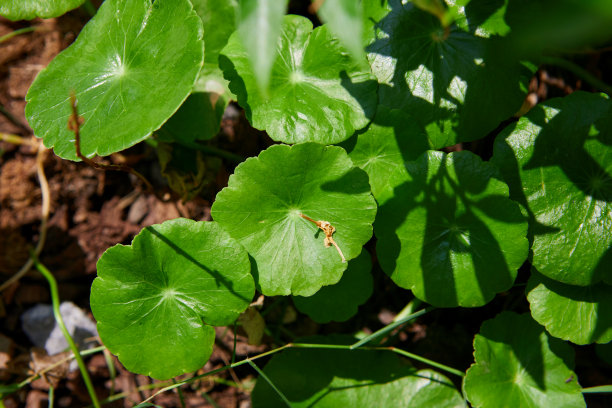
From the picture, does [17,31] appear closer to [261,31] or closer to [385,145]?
[385,145]

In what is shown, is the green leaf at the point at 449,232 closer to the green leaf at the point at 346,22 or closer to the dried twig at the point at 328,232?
the dried twig at the point at 328,232

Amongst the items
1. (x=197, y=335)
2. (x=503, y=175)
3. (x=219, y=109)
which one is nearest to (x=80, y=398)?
(x=197, y=335)

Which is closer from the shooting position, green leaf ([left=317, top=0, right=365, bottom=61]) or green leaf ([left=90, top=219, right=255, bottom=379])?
green leaf ([left=317, top=0, right=365, bottom=61])

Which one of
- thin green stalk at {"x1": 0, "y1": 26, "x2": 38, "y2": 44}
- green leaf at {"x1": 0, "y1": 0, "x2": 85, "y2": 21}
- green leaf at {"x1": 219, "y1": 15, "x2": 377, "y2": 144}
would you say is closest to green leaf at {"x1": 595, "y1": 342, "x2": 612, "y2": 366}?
green leaf at {"x1": 219, "y1": 15, "x2": 377, "y2": 144}

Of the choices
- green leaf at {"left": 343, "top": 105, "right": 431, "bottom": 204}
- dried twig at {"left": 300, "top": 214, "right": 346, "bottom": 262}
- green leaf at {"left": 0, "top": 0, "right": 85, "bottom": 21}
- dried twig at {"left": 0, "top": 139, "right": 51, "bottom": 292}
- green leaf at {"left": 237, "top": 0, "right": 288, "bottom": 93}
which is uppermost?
green leaf at {"left": 237, "top": 0, "right": 288, "bottom": 93}

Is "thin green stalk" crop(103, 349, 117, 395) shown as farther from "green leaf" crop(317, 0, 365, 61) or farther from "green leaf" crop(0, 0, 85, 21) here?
"green leaf" crop(317, 0, 365, 61)

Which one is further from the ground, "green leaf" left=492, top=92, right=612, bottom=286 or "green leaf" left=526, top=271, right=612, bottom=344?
"green leaf" left=492, top=92, right=612, bottom=286

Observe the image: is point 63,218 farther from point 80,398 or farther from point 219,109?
point 219,109
